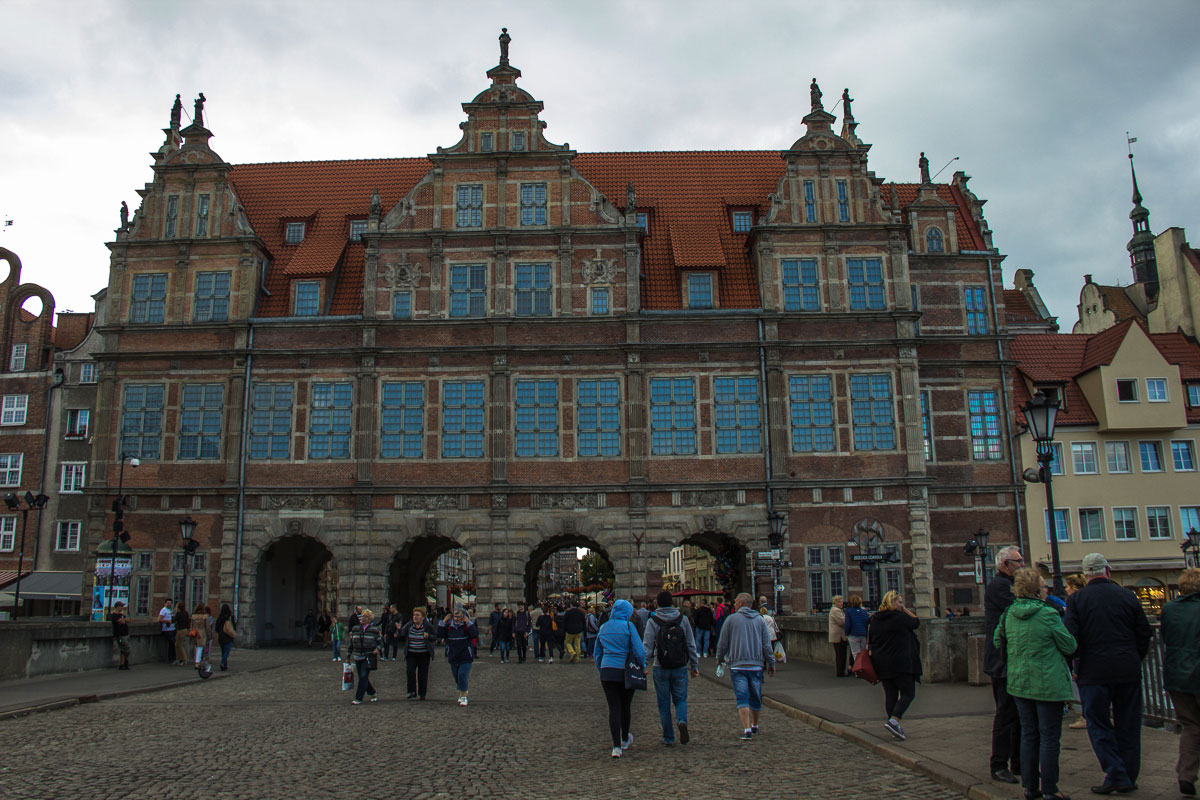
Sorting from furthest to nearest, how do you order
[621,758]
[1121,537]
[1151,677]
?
[1121,537]
[1151,677]
[621,758]

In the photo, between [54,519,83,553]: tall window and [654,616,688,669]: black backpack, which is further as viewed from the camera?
[54,519,83,553]: tall window

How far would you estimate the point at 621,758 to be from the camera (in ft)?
38.8

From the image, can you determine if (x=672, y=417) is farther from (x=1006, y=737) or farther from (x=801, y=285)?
(x=1006, y=737)

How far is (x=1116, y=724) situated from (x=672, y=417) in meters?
26.6

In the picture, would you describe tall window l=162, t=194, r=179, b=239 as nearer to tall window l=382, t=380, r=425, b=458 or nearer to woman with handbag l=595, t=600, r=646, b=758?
tall window l=382, t=380, r=425, b=458

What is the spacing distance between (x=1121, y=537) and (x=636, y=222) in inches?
881

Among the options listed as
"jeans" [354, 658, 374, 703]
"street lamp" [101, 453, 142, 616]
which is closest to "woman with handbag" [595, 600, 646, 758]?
"jeans" [354, 658, 374, 703]

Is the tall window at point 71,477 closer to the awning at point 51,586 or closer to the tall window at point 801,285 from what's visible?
the awning at point 51,586

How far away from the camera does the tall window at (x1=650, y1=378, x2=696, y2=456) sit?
35.2 metres

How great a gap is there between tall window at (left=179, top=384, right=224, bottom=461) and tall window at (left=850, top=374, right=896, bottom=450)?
2218cm

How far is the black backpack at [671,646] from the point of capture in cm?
1259

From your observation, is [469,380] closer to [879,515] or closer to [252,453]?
[252,453]

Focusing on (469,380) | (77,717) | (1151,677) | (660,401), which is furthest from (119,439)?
(1151,677)

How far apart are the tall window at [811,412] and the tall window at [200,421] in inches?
790
